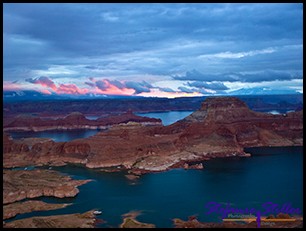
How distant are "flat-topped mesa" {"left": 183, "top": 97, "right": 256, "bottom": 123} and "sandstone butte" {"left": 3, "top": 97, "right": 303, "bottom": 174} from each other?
7.07 meters

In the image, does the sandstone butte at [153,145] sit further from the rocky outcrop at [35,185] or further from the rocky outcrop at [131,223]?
the rocky outcrop at [131,223]

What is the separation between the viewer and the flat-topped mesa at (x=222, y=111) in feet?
276

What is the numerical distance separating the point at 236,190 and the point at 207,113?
1986 inches

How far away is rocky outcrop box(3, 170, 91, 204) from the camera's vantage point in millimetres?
36188

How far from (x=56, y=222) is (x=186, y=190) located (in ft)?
45.6

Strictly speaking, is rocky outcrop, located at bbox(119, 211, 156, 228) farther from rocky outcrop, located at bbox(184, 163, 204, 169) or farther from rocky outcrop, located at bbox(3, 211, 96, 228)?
rocky outcrop, located at bbox(184, 163, 204, 169)

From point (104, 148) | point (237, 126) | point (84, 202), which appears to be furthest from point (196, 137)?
point (84, 202)

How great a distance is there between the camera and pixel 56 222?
28531mm

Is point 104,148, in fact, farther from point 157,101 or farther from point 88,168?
point 157,101

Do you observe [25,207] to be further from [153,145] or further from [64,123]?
[64,123]

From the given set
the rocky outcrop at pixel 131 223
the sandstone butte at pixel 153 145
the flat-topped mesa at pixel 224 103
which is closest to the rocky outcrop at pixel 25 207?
the rocky outcrop at pixel 131 223

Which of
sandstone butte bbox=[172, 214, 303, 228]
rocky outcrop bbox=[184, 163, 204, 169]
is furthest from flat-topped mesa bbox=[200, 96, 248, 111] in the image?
sandstone butte bbox=[172, 214, 303, 228]

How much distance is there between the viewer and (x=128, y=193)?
3784cm

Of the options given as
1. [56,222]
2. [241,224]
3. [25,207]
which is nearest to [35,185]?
[25,207]
